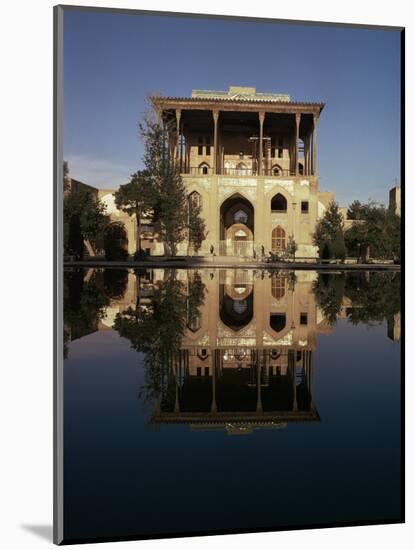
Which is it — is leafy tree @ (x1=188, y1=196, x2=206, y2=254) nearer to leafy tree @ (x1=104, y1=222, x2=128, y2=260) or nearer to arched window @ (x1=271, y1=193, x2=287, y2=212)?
leafy tree @ (x1=104, y1=222, x2=128, y2=260)

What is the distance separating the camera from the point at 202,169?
7352 millimetres

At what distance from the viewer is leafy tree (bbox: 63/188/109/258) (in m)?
3.69

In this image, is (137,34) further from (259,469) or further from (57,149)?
(259,469)

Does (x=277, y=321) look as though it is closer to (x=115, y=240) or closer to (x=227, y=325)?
(x=227, y=325)

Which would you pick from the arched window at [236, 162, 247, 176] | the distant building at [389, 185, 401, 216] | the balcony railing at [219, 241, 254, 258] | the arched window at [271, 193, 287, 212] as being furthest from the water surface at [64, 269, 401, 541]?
the arched window at [236, 162, 247, 176]

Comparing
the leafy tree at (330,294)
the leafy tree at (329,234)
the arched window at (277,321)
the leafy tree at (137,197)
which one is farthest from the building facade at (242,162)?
the arched window at (277,321)

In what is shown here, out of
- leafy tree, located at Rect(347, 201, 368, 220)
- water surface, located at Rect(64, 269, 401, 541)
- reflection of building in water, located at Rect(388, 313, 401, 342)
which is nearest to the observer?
water surface, located at Rect(64, 269, 401, 541)

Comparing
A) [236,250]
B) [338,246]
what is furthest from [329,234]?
[236,250]

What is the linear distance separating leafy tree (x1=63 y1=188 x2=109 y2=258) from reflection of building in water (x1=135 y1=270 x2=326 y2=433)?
40.1 inches

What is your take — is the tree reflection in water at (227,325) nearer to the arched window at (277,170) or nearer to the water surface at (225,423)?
the water surface at (225,423)

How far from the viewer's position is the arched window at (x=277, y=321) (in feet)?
17.0

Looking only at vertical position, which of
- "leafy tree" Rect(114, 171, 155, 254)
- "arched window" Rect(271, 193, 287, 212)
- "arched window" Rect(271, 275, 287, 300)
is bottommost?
"arched window" Rect(271, 275, 287, 300)

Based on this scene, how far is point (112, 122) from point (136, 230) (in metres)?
1.63

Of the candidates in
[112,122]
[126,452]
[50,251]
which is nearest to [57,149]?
[50,251]
